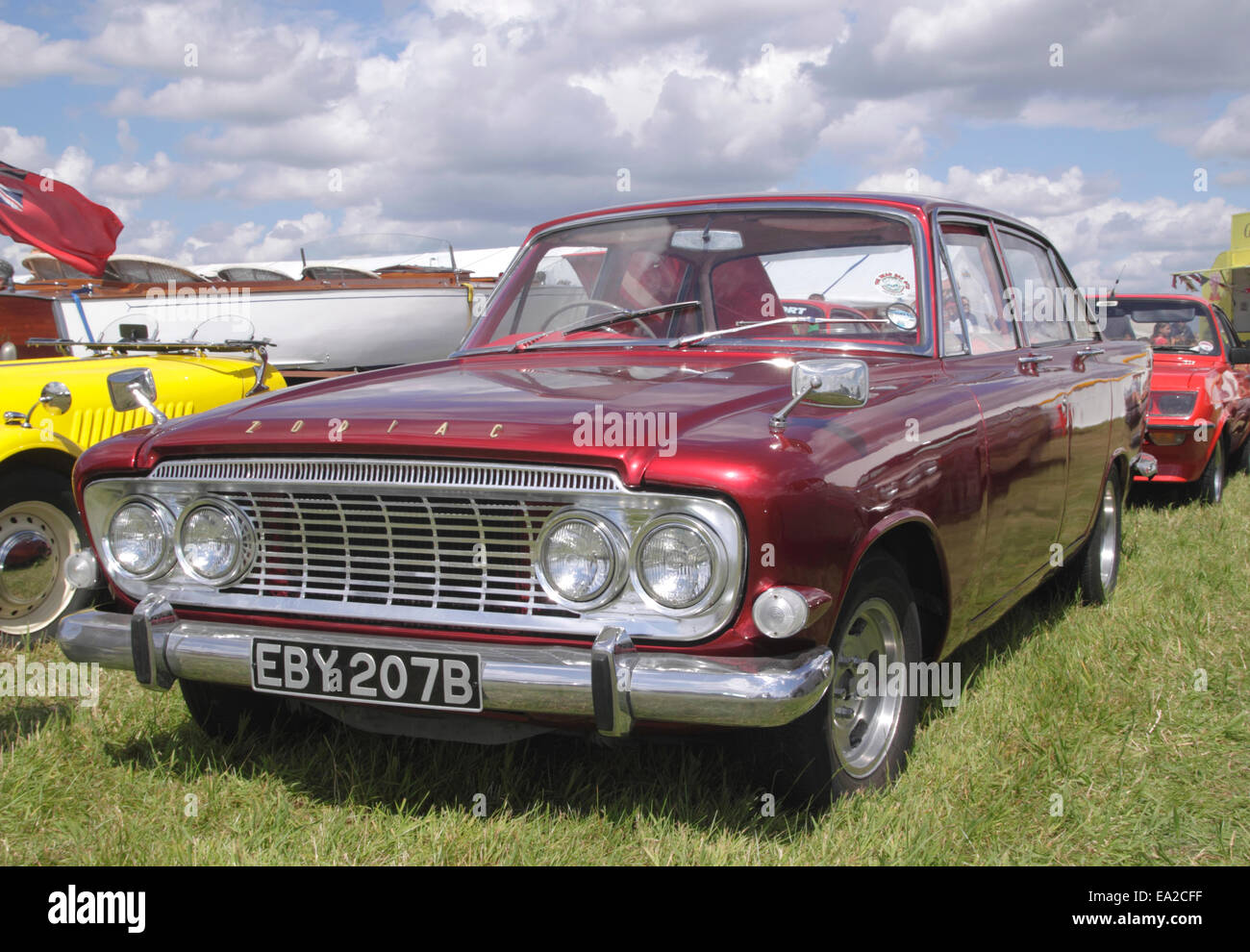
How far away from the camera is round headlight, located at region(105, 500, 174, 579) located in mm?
2994

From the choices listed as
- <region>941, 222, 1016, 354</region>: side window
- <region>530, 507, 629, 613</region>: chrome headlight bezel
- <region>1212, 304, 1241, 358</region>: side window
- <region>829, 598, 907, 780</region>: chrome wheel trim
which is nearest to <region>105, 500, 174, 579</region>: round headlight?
<region>530, 507, 629, 613</region>: chrome headlight bezel

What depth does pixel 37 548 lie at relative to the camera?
468 cm

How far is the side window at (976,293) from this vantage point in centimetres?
377

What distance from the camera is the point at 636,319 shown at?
147 inches

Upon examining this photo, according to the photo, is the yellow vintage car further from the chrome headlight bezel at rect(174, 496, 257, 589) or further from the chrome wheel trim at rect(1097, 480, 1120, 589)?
the chrome wheel trim at rect(1097, 480, 1120, 589)

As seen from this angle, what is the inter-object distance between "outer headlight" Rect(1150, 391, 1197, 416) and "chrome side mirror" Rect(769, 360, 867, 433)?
5903 millimetres

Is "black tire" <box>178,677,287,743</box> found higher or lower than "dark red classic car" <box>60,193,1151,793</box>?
lower

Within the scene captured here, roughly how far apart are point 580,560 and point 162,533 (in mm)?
1198

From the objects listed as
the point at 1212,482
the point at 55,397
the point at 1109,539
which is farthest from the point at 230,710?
the point at 1212,482

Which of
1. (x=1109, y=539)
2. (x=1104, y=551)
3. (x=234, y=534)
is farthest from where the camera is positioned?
(x=1109, y=539)

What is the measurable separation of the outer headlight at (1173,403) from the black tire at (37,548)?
6575mm

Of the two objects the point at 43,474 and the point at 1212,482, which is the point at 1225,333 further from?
the point at 43,474

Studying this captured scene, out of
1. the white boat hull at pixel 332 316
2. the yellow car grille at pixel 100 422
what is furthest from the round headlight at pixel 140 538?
the white boat hull at pixel 332 316
